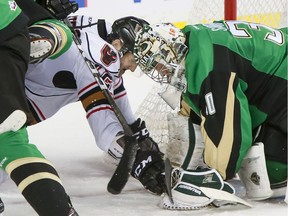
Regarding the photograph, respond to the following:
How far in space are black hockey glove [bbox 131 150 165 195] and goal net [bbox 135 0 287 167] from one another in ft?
1.06

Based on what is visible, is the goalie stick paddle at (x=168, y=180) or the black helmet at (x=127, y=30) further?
the black helmet at (x=127, y=30)

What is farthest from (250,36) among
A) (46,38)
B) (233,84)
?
(46,38)

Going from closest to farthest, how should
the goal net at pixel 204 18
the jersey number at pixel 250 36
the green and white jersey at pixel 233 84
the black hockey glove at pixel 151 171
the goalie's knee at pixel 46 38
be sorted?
the goalie's knee at pixel 46 38 < the green and white jersey at pixel 233 84 < the jersey number at pixel 250 36 < the black hockey glove at pixel 151 171 < the goal net at pixel 204 18

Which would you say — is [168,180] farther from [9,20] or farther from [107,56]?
[9,20]

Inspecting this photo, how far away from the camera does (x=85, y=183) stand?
2.77 metres

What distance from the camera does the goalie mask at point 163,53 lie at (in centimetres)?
Result: 234

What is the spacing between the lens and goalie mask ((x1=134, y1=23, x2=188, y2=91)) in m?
2.34

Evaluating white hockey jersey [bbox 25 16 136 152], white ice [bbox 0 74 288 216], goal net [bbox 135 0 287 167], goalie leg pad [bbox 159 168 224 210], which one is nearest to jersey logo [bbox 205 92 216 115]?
goalie leg pad [bbox 159 168 224 210]

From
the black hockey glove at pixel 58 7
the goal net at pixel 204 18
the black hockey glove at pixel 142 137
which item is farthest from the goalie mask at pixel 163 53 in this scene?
the black hockey glove at pixel 58 7

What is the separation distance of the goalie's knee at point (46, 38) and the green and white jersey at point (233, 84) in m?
0.39

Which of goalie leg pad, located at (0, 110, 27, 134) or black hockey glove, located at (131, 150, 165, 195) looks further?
black hockey glove, located at (131, 150, 165, 195)

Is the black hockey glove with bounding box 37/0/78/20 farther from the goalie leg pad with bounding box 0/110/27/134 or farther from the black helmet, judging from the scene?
the goalie leg pad with bounding box 0/110/27/134

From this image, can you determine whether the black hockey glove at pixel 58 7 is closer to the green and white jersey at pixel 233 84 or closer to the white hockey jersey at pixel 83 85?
the white hockey jersey at pixel 83 85

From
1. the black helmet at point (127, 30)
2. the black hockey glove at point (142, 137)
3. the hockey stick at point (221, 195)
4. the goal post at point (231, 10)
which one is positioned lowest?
the black hockey glove at point (142, 137)
